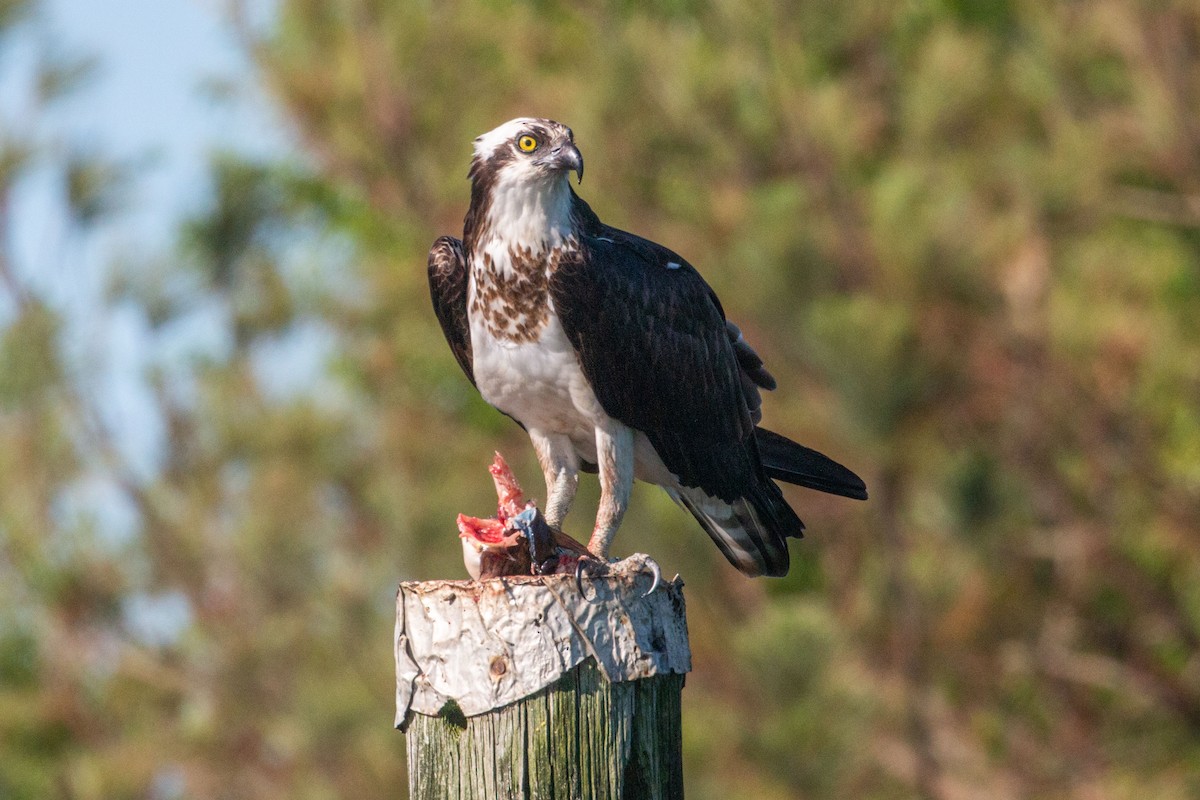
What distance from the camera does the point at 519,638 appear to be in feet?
8.96

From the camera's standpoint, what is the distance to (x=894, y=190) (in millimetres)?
7203

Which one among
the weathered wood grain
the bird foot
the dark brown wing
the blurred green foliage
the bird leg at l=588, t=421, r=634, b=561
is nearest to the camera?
the weathered wood grain

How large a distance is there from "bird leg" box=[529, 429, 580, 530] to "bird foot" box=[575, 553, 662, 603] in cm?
69

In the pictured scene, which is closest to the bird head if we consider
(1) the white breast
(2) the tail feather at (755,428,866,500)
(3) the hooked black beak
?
(3) the hooked black beak

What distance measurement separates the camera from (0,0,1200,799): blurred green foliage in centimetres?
725

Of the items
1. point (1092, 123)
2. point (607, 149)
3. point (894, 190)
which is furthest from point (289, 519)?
point (1092, 123)

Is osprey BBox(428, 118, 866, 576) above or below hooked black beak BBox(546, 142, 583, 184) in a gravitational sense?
below

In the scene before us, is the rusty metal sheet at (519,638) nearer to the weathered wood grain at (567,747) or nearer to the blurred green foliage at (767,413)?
the weathered wood grain at (567,747)

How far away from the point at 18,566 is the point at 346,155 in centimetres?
308

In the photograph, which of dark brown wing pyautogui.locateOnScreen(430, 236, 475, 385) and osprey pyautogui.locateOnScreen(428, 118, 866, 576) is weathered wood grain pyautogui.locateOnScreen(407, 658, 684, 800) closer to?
osprey pyautogui.locateOnScreen(428, 118, 866, 576)

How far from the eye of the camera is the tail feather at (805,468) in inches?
156

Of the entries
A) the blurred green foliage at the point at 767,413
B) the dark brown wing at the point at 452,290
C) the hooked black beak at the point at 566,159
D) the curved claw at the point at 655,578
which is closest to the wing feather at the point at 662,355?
the hooked black beak at the point at 566,159

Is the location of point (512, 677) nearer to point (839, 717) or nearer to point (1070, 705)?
point (839, 717)

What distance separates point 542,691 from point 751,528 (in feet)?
5.16
